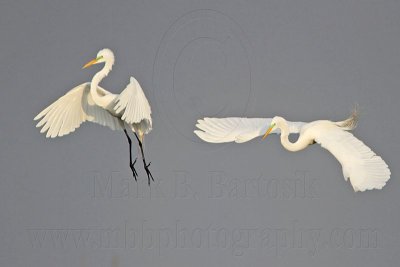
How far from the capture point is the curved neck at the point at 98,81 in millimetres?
16438

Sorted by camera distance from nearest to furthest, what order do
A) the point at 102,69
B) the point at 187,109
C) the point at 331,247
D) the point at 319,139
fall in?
the point at 319,139, the point at 102,69, the point at 187,109, the point at 331,247

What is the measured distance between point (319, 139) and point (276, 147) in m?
13.8

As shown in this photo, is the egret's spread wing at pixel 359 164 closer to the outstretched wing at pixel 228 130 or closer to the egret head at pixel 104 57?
the outstretched wing at pixel 228 130

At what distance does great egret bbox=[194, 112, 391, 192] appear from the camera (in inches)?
556

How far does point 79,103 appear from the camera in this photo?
1731 centimetres

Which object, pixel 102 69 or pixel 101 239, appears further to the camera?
pixel 101 239

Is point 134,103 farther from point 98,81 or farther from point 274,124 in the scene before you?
point 274,124

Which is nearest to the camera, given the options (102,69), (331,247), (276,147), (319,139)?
(319,139)

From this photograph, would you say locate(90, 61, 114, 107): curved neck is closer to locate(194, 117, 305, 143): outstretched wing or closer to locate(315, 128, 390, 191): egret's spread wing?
locate(194, 117, 305, 143): outstretched wing

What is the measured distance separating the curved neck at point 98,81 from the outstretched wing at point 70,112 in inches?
21.7

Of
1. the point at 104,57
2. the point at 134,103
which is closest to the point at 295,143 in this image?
the point at 134,103

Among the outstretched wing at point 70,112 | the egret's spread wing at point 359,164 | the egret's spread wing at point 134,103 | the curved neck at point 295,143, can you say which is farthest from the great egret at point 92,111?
the egret's spread wing at point 359,164

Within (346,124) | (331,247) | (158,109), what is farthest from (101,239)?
(346,124)

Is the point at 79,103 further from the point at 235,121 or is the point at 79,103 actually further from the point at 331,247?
the point at 331,247
